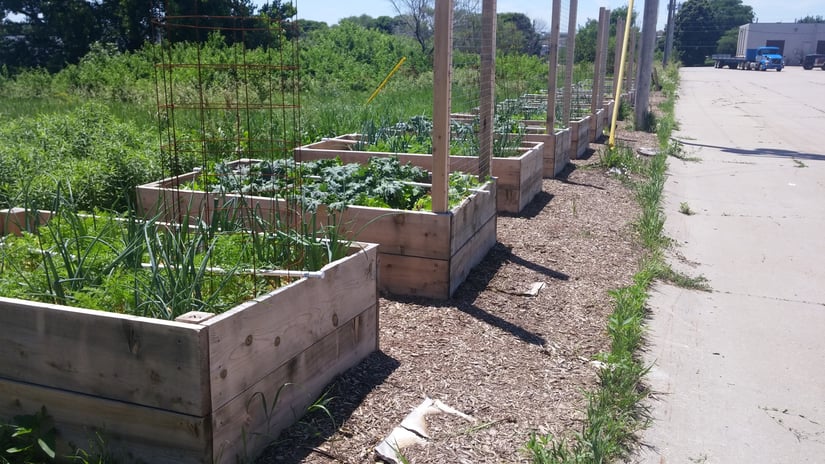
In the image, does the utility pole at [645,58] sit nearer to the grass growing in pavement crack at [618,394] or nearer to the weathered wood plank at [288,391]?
the grass growing in pavement crack at [618,394]

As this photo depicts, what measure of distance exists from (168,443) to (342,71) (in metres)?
25.8

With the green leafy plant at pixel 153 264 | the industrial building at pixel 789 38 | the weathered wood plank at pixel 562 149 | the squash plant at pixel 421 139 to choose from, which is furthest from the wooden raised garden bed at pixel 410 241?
the industrial building at pixel 789 38

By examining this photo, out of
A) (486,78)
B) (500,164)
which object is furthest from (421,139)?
(486,78)

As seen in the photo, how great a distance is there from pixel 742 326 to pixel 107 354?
429 centimetres

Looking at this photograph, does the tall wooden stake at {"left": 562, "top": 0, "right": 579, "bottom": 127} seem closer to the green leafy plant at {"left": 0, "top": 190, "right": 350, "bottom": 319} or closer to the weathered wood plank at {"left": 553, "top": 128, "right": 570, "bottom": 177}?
the weathered wood plank at {"left": 553, "top": 128, "right": 570, "bottom": 177}

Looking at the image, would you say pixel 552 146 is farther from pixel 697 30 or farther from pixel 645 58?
pixel 697 30

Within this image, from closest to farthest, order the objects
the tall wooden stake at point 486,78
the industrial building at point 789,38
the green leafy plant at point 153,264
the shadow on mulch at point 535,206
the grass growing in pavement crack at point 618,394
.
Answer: the green leafy plant at point 153,264 → the grass growing in pavement crack at point 618,394 → the tall wooden stake at point 486,78 → the shadow on mulch at point 535,206 → the industrial building at point 789,38

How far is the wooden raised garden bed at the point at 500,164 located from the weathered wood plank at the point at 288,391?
342 centimetres

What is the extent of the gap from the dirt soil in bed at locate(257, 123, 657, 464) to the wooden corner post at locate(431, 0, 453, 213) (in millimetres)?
809

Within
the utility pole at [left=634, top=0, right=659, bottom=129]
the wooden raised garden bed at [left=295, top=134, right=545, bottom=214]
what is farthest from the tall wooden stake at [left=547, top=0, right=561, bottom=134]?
the utility pole at [left=634, top=0, right=659, bottom=129]

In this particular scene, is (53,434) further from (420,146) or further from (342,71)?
(342,71)

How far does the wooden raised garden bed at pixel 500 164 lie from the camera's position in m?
7.32

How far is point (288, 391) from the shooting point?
10.9 ft

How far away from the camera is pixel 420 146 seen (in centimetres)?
810
